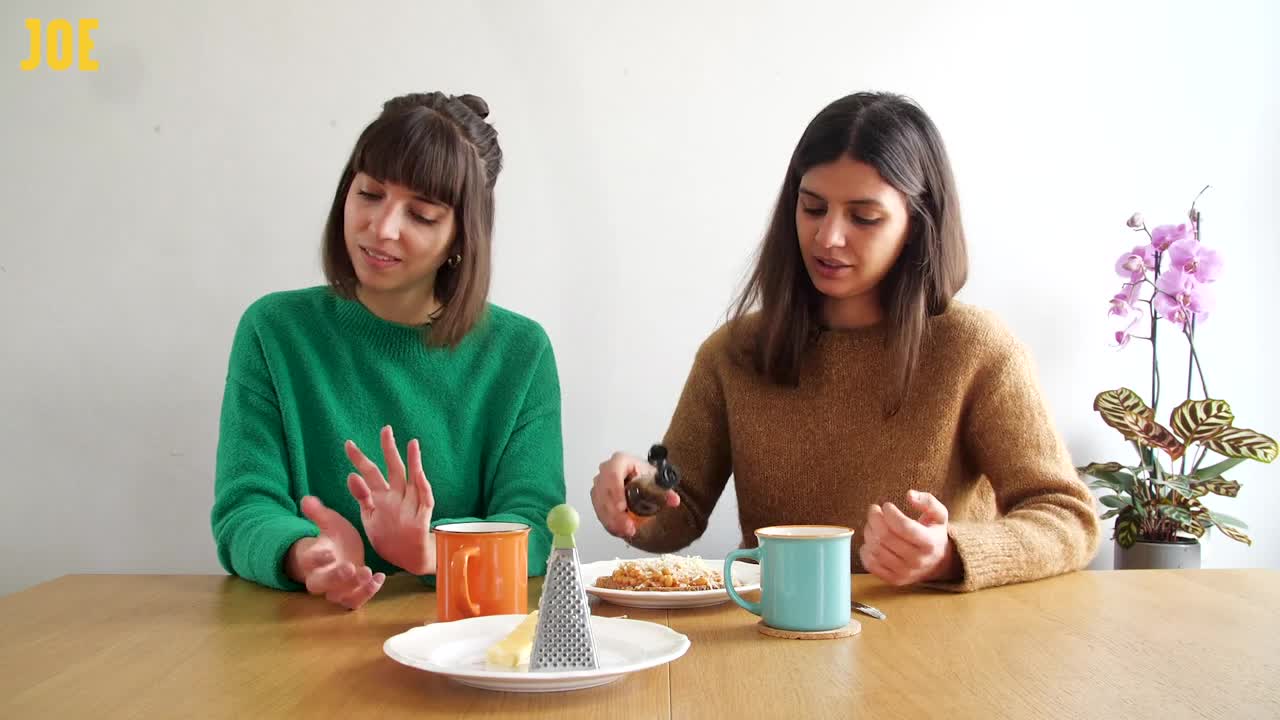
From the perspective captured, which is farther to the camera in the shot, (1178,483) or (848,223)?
(1178,483)

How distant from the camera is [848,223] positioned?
154 cm

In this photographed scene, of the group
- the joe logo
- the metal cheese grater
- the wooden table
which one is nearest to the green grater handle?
the metal cheese grater

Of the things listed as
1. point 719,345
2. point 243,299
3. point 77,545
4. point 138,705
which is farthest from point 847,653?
point 77,545

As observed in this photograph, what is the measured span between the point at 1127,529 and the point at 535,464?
4.03ft

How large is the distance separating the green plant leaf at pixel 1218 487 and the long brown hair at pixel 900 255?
0.82m

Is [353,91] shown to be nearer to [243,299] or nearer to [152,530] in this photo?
[243,299]

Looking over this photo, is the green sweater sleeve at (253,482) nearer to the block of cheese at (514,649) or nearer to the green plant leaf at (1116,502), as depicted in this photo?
the block of cheese at (514,649)

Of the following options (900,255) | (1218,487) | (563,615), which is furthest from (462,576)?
(1218,487)

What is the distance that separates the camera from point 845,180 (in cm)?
154

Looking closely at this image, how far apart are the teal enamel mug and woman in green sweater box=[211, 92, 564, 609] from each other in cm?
46

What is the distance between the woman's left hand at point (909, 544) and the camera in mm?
1160

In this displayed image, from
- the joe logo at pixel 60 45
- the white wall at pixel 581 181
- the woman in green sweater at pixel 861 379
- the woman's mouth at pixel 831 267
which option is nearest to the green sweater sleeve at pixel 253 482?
the woman in green sweater at pixel 861 379

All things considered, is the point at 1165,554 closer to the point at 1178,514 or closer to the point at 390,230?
the point at 1178,514

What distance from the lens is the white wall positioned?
84.4 inches
